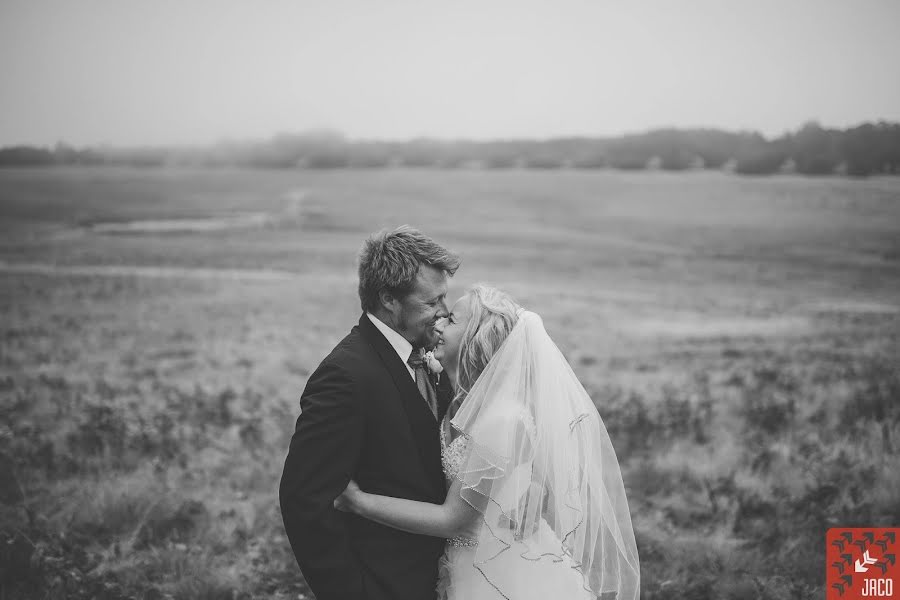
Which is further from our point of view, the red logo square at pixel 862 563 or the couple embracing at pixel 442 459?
the red logo square at pixel 862 563

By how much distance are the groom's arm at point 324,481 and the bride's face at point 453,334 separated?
0.61 meters

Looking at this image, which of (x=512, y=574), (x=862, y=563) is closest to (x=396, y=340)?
(x=512, y=574)

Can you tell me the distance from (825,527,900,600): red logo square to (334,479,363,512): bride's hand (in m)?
3.84

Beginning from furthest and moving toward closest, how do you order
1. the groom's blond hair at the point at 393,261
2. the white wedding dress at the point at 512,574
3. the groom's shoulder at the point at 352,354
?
the white wedding dress at the point at 512,574 < the groom's blond hair at the point at 393,261 < the groom's shoulder at the point at 352,354

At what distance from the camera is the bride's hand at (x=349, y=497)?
2.05 meters

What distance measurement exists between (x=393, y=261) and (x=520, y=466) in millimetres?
1038

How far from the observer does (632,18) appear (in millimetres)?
22453

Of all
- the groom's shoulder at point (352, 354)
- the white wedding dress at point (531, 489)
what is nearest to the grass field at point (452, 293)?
the white wedding dress at point (531, 489)

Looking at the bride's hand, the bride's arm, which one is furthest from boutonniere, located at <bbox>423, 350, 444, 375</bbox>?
the bride's hand

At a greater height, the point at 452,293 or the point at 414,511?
the point at 414,511

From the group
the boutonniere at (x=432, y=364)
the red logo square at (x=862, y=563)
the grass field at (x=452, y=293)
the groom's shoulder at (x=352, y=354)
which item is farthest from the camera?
the grass field at (x=452, y=293)

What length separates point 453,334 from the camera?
2465 millimetres

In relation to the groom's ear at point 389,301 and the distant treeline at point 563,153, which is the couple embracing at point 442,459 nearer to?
the groom's ear at point 389,301

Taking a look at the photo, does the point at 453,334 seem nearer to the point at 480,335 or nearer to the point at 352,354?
the point at 480,335
